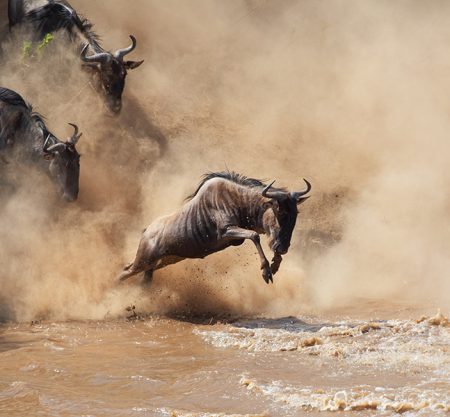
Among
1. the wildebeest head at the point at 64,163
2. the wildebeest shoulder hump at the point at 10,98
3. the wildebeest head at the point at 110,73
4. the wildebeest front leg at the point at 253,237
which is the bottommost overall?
the wildebeest front leg at the point at 253,237

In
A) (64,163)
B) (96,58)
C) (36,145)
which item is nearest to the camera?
(64,163)

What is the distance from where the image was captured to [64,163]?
42.5 ft

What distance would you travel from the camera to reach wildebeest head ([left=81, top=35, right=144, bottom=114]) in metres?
15.4

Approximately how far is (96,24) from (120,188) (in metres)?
Result: 5.98

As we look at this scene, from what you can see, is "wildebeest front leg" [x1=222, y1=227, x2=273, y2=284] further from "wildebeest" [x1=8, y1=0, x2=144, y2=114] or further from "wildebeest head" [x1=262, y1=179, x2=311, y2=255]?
"wildebeest" [x1=8, y1=0, x2=144, y2=114]

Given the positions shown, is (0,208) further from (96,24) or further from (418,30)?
(418,30)

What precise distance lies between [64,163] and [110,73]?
304cm

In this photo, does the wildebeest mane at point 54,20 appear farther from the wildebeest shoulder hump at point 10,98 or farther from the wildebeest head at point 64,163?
the wildebeest head at point 64,163

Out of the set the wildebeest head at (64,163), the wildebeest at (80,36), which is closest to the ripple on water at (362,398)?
the wildebeest head at (64,163)

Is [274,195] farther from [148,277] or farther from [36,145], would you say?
[36,145]

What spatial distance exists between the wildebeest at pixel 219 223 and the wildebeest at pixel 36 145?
5.77 ft

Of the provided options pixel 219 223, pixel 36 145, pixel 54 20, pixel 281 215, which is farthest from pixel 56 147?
pixel 54 20

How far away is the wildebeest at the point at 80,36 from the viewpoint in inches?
607

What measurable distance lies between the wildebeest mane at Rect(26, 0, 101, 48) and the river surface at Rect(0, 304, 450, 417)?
6.64 m
